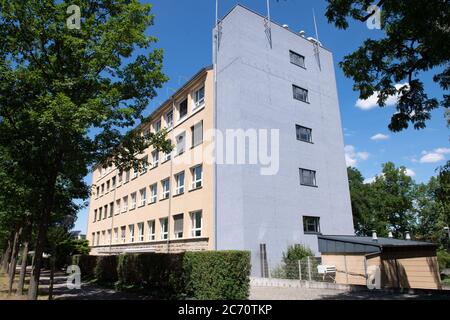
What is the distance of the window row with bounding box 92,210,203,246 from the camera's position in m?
23.6

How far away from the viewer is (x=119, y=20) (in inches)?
469

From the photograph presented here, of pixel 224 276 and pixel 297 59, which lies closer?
pixel 224 276

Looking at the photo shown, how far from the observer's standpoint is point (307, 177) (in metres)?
24.4

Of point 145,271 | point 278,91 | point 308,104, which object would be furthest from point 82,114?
point 308,104

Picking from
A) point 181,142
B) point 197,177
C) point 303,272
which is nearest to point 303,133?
point 197,177

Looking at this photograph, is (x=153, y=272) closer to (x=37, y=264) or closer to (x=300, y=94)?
(x=37, y=264)

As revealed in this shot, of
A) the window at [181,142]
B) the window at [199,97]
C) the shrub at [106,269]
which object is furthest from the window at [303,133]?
the shrub at [106,269]

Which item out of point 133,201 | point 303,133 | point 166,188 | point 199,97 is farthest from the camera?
point 133,201

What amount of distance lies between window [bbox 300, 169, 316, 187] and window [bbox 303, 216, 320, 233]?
2.35m

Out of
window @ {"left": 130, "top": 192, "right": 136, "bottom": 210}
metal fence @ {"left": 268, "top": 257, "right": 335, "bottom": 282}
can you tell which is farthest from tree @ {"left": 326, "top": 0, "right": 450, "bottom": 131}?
window @ {"left": 130, "top": 192, "right": 136, "bottom": 210}

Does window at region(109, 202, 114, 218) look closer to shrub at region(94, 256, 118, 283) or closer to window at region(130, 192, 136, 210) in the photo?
window at region(130, 192, 136, 210)

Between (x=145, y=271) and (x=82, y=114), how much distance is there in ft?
33.2

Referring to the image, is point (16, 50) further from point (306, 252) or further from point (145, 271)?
point (306, 252)

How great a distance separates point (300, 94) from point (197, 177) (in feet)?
33.1
